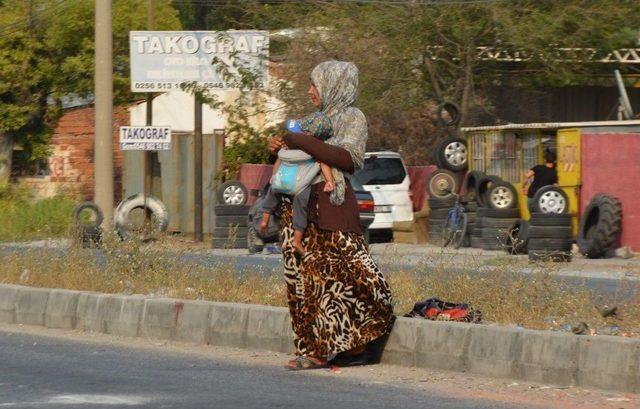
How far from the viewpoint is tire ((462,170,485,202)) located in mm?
26625

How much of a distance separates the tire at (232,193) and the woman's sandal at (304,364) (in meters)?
18.1

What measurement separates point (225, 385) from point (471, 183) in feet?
61.3

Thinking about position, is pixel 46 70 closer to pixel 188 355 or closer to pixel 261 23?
pixel 261 23

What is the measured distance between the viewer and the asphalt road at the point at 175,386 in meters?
8.07

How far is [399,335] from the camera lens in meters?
9.83

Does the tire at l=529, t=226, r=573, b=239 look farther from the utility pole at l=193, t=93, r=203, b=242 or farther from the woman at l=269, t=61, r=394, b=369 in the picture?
the woman at l=269, t=61, r=394, b=369

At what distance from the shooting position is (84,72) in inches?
1421

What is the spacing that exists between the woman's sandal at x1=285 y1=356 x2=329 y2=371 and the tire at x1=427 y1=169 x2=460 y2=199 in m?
17.6

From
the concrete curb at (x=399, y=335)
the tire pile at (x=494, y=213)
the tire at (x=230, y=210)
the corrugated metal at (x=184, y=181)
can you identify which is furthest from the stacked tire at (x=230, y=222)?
the concrete curb at (x=399, y=335)

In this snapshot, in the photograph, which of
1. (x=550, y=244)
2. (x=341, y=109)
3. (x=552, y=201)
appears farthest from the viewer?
(x=552, y=201)

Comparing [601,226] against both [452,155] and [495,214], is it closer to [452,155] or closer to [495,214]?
[495,214]

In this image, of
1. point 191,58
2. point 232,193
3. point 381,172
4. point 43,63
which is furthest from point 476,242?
point 43,63

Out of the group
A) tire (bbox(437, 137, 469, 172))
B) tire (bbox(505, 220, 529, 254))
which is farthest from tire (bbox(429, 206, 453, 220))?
tire (bbox(505, 220, 529, 254))

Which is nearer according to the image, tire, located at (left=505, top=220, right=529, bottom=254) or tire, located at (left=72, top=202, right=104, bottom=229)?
tire, located at (left=72, top=202, right=104, bottom=229)
